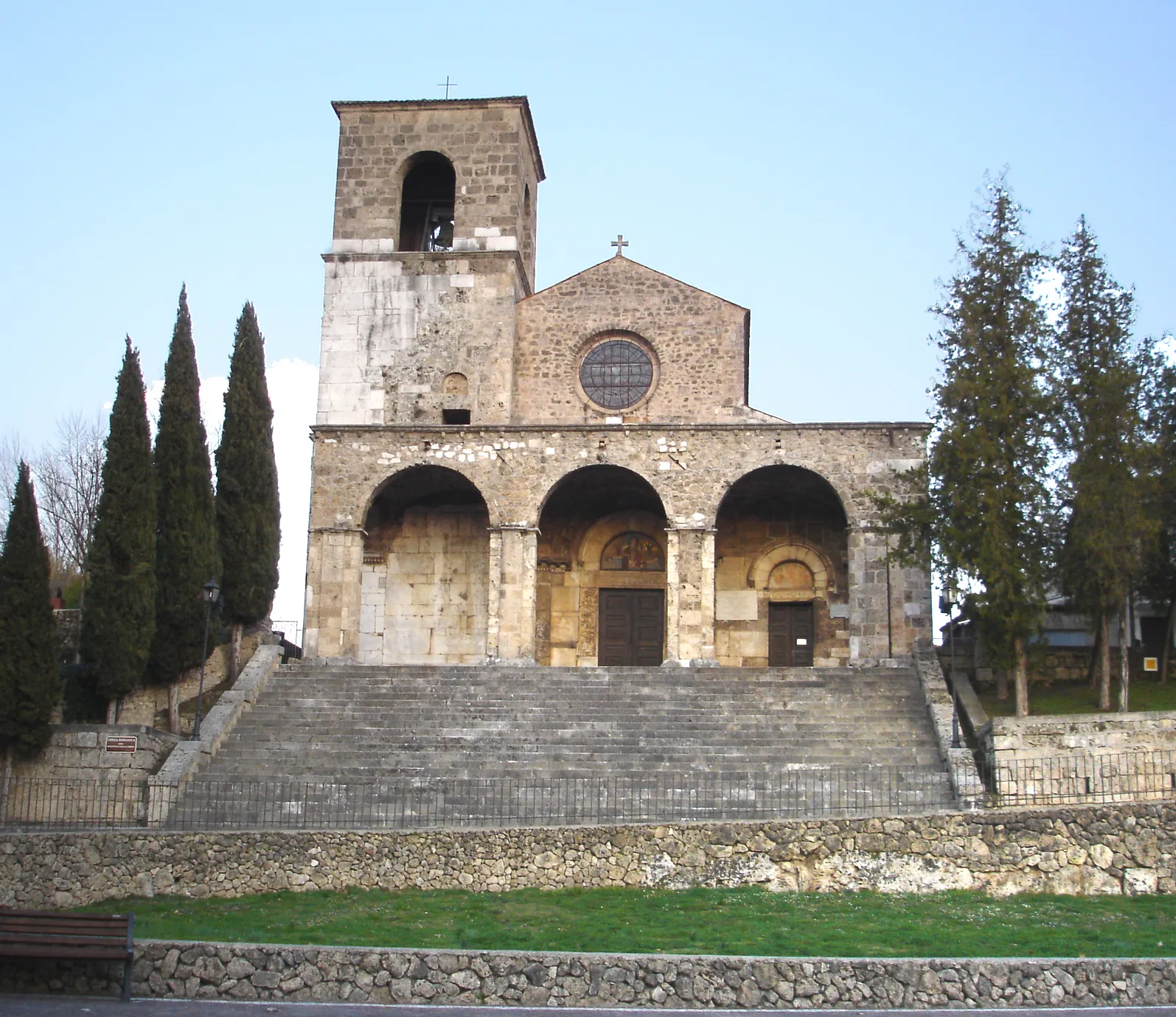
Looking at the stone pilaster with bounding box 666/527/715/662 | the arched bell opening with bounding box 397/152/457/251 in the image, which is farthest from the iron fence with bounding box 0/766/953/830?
the arched bell opening with bounding box 397/152/457/251

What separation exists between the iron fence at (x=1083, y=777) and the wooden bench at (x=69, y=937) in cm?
1128

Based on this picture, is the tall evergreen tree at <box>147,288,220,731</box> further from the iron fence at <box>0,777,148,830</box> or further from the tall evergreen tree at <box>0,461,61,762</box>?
the iron fence at <box>0,777,148,830</box>

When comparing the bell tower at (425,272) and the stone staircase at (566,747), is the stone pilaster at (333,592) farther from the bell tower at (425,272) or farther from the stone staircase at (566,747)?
the bell tower at (425,272)

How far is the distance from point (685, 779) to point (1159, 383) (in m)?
11.7

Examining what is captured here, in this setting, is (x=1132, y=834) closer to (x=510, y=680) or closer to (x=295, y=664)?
(x=510, y=680)

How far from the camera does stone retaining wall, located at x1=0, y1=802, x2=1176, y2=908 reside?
17.6 metres

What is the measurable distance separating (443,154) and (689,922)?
786 inches

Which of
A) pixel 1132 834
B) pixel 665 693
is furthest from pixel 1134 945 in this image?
pixel 665 693

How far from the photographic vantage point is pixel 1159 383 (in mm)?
25594

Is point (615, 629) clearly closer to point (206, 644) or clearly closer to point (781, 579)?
point (781, 579)

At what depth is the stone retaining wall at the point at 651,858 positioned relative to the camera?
57.7ft

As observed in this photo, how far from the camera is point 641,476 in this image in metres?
26.8

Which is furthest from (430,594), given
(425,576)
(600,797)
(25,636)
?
(600,797)

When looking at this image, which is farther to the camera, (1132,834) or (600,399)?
(600,399)
